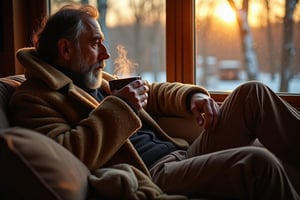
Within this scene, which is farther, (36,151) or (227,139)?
(227,139)

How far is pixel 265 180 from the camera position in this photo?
126cm

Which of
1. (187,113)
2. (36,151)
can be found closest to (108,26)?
(187,113)

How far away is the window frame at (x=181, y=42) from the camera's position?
2.30 metres

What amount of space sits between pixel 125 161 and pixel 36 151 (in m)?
0.52

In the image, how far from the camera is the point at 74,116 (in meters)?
1.62

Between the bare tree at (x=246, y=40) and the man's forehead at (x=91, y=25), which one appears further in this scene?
the bare tree at (x=246, y=40)

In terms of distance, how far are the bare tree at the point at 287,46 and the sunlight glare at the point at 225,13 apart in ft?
0.85

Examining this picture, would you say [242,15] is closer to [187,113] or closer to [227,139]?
[187,113]

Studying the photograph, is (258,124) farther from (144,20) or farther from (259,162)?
(144,20)

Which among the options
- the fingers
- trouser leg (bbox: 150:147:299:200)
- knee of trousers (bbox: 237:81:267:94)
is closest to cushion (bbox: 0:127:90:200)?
trouser leg (bbox: 150:147:299:200)

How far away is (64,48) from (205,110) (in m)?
0.60

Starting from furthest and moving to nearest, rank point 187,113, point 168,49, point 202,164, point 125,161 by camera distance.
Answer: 1. point 168,49
2. point 187,113
3. point 125,161
4. point 202,164

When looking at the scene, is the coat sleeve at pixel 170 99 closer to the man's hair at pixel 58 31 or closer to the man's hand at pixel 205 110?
the man's hand at pixel 205 110

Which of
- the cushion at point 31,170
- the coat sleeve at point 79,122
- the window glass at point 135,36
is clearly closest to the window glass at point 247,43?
the window glass at point 135,36
